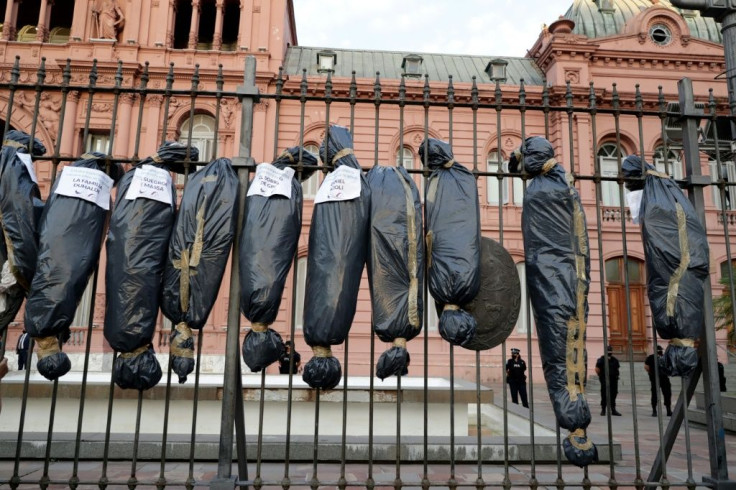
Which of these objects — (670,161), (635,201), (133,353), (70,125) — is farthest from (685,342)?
(70,125)

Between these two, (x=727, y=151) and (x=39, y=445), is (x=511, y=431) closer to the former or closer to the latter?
(x=727, y=151)

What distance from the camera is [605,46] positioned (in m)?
18.5

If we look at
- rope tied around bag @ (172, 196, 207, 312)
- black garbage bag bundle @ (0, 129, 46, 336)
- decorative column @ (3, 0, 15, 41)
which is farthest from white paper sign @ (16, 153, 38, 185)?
decorative column @ (3, 0, 15, 41)

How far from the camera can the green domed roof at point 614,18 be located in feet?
64.5

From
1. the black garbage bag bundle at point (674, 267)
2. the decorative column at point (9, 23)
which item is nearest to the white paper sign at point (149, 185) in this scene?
the black garbage bag bundle at point (674, 267)

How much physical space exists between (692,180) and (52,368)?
4.71m

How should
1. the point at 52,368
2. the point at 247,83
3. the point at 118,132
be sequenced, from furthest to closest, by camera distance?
the point at 118,132
the point at 247,83
the point at 52,368

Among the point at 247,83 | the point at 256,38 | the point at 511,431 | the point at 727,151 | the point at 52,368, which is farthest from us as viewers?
the point at 256,38

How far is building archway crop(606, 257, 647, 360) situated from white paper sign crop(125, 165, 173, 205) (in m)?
16.6

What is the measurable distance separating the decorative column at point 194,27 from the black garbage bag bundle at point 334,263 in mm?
16241

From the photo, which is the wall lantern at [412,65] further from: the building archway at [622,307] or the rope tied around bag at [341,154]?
the rope tied around bag at [341,154]

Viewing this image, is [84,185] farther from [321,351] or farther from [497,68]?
[497,68]

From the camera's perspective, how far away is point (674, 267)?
3809 millimetres

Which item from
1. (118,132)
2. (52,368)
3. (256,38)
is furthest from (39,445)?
(256,38)
